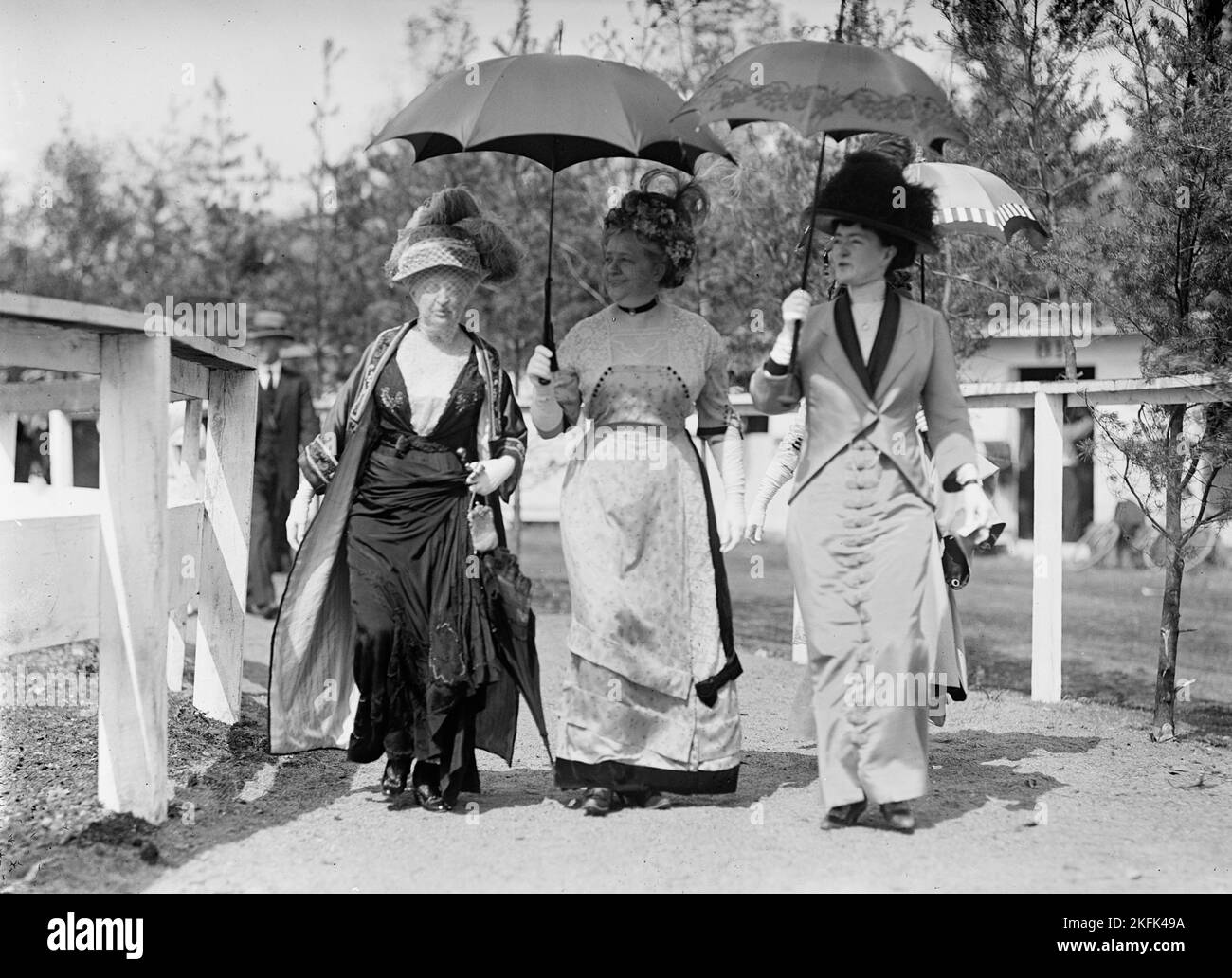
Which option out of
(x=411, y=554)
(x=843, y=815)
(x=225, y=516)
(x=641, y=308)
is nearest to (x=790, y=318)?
(x=641, y=308)

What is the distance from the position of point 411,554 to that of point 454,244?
1.12 m

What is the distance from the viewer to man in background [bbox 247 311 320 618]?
11500mm

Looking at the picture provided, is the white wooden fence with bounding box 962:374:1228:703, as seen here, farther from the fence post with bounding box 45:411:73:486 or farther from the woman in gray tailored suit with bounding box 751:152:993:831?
the fence post with bounding box 45:411:73:486

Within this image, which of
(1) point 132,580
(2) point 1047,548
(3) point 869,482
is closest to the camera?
(1) point 132,580

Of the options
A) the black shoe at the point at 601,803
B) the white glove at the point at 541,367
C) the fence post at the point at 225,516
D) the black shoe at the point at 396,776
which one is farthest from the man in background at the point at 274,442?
the black shoe at the point at 601,803

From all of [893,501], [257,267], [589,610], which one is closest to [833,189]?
[893,501]

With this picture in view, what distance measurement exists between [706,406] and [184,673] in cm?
405

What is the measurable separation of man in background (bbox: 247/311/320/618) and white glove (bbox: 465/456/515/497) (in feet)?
20.3

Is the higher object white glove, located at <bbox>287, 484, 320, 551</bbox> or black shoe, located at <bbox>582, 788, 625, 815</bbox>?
white glove, located at <bbox>287, 484, 320, 551</bbox>

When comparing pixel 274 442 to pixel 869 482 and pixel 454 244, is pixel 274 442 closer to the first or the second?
pixel 454 244

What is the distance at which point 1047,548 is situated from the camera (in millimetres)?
7812

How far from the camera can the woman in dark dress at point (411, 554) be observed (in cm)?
529

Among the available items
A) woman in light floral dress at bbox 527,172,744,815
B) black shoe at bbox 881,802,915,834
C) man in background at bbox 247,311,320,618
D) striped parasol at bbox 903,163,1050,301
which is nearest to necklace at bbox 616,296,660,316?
woman in light floral dress at bbox 527,172,744,815

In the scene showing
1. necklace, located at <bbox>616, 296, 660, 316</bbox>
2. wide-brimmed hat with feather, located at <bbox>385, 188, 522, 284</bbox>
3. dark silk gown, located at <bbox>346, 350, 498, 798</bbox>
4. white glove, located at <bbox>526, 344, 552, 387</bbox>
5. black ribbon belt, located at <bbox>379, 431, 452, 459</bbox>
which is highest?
wide-brimmed hat with feather, located at <bbox>385, 188, 522, 284</bbox>
